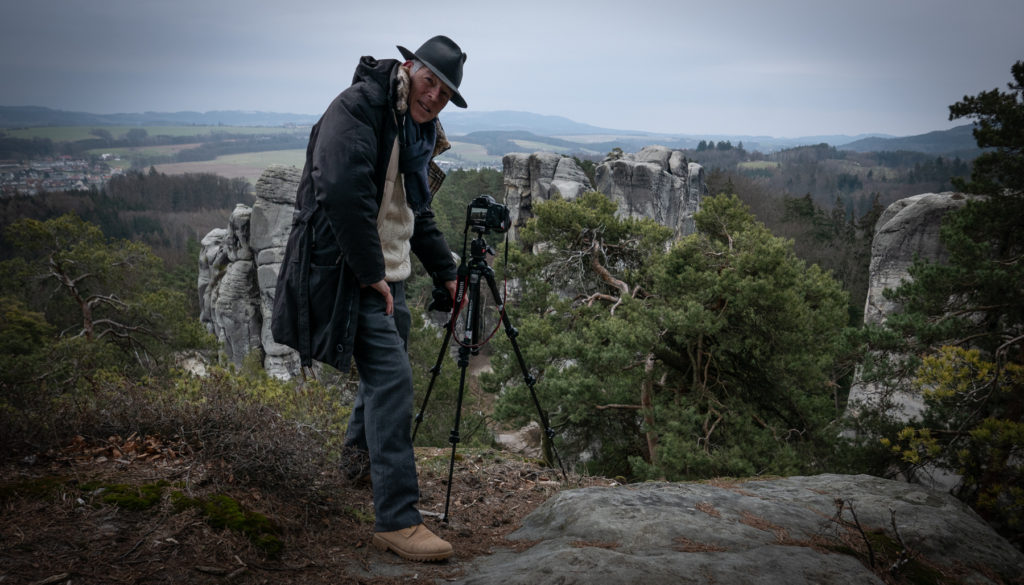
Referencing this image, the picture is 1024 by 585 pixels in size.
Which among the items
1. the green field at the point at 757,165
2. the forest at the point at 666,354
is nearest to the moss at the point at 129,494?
the forest at the point at 666,354

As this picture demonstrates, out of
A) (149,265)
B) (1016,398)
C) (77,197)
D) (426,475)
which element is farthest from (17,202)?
(1016,398)

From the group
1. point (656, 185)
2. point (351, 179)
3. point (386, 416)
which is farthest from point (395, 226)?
point (656, 185)

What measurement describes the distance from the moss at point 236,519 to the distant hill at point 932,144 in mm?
46092

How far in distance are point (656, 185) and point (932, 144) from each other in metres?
59.0

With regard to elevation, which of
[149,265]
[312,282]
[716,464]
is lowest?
[716,464]

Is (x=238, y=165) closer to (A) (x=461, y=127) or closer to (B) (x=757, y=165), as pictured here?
(A) (x=461, y=127)

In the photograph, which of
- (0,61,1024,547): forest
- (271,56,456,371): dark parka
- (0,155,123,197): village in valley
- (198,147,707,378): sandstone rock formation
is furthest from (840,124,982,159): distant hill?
(0,155,123,197): village in valley

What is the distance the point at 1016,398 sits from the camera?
5.94 meters

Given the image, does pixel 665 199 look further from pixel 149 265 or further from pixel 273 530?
pixel 273 530

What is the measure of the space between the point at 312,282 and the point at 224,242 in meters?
28.6

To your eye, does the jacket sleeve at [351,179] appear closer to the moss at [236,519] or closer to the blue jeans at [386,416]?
the blue jeans at [386,416]

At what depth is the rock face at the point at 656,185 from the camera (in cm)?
3447

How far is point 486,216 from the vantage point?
347 cm

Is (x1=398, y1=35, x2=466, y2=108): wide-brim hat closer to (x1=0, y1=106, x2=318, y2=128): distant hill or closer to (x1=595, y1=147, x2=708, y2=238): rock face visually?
(x1=0, y1=106, x2=318, y2=128): distant hill
